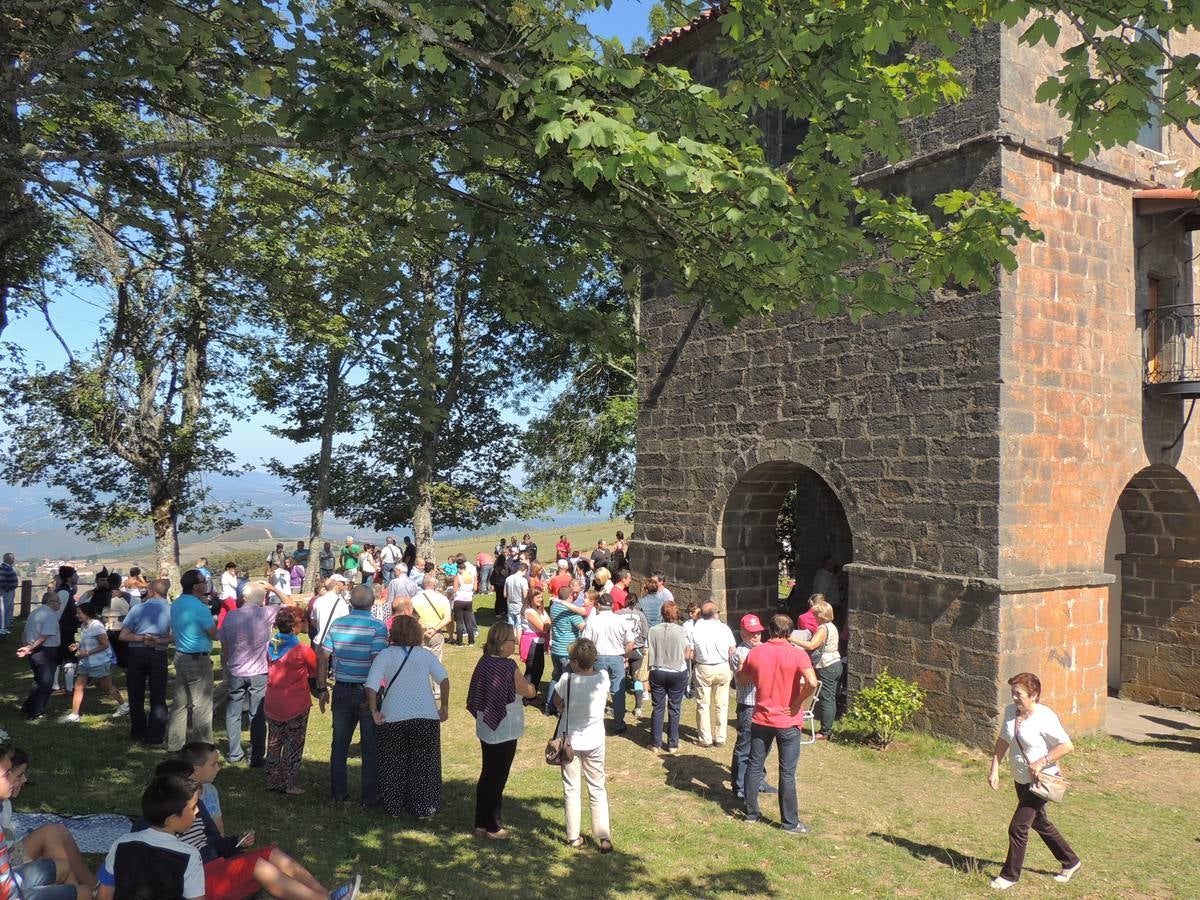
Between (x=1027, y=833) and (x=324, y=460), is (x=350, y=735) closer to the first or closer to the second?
(x=1027, y=833)

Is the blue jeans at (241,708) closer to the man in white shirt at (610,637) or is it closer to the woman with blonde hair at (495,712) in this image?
the woman with blonde hair at (495,712)

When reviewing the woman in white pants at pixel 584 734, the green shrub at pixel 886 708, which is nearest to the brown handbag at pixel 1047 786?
the woman in white pants at pixel 584 734

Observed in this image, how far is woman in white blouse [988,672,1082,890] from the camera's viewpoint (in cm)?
594

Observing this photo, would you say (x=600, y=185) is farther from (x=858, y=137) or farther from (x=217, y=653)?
(x=217, y=653)

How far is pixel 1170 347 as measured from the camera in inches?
445

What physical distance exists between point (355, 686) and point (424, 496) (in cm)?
1947

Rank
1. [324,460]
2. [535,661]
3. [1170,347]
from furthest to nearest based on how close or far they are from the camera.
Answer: [324,460]
[535,661]
[1170,347]

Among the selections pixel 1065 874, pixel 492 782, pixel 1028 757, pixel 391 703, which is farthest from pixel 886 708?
pixel 391 703

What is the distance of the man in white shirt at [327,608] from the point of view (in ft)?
30.8

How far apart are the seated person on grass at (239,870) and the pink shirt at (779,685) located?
Answer: 140 inches

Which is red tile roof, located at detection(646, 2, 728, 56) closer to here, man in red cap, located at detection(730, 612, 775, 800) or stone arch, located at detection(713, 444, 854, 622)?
stone arch, located at detection(713, 444, 854, 622)

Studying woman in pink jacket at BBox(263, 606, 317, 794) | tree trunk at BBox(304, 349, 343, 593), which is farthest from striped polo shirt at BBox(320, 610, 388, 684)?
tree trunk at BBox(304, 349, 343, 593)

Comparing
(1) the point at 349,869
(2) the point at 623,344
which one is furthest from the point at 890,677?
(1) the point at 349,869

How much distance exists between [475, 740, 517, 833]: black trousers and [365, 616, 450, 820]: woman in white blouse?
42cm
